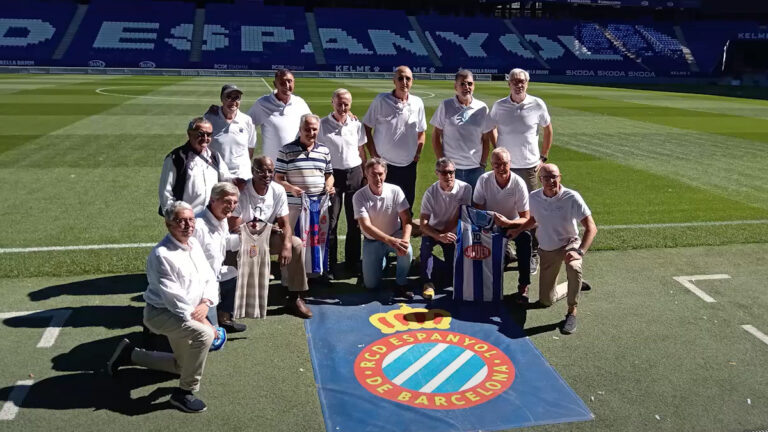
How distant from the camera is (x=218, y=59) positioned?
50031mm

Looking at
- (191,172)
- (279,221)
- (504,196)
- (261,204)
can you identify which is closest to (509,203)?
(504,196)

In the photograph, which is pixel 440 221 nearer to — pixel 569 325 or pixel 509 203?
pixel 509 203

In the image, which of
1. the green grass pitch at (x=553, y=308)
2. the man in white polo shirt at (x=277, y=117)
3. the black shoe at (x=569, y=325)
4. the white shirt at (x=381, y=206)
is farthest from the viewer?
the man in white polo shirt at (x=277, y=117)

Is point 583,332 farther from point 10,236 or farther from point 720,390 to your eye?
point 10,236

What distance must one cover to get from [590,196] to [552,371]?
659cm

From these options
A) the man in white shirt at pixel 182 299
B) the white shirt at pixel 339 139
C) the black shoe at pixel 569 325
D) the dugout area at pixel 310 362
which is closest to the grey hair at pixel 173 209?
the man in white shirt at pixel 182 299

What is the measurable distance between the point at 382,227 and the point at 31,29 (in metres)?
53.0

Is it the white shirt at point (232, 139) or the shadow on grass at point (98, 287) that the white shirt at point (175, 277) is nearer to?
the white shirt at point (232, 139)

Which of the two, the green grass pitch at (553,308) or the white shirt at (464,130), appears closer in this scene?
the green grass pitch at (553,308)

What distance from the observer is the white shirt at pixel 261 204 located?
20.7ft

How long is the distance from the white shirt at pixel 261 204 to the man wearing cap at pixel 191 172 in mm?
445

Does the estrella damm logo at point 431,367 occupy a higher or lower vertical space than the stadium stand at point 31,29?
lower

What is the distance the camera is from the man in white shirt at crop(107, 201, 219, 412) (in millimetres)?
4586

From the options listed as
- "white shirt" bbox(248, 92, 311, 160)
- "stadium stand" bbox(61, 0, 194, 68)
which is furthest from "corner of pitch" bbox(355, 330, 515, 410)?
"stadium stand" bbox(61, 0, 194, 68)
